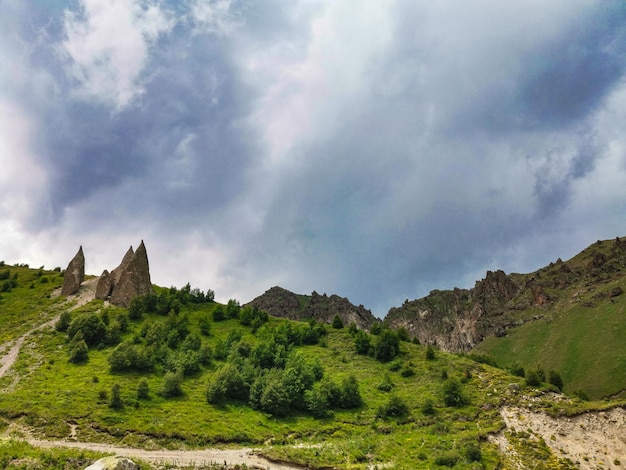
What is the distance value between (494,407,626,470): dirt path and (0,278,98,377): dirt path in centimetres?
7496

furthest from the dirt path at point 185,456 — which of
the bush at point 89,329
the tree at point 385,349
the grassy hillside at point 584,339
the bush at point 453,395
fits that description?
the grassy hillside at point 584,339

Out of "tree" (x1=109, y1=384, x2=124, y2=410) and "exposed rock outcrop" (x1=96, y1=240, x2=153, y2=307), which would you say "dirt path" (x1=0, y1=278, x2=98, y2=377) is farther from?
"tree" (x1=109, y1=384, x2=124, y2=410)

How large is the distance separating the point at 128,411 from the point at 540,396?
196 feet

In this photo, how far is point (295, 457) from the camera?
44281 millimetres

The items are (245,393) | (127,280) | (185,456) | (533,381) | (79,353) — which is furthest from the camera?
(127,280)

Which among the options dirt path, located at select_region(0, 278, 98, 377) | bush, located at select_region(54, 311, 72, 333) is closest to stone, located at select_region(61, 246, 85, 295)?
dirt path, located at select_region(0, 278, 98, 377)

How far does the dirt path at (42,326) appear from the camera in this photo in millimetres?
66725

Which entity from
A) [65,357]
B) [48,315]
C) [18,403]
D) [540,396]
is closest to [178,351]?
[65,357]

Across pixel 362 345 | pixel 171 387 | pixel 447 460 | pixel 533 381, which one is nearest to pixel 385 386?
pixel 362 345

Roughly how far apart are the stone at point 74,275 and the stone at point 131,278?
27.5ft

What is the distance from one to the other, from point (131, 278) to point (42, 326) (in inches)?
971

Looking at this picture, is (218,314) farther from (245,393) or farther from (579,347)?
(579,347)

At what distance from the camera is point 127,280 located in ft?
345

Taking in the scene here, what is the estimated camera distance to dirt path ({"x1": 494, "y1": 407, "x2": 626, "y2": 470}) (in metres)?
48.8
